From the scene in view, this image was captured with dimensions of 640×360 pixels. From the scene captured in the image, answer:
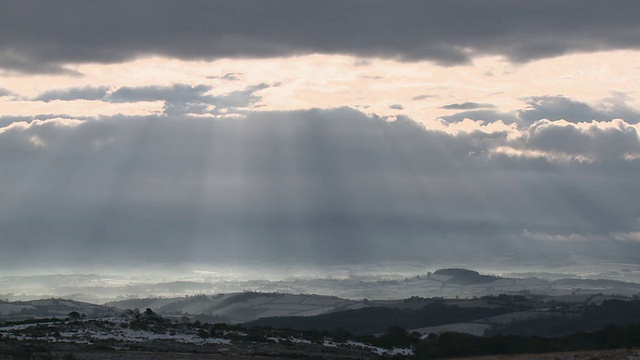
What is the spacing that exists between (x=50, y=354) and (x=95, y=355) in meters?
5.10

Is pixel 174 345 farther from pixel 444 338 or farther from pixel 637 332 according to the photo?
pixel 637 332

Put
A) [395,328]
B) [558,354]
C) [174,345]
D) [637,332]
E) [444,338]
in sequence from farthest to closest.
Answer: [395,328]
[444,338]
[637,332]
[174,345]
[558,354]

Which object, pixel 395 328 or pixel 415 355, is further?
pixel 395 328

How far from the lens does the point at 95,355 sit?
10388cm

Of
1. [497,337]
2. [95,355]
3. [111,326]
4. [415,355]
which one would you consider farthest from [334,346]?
[95,355]

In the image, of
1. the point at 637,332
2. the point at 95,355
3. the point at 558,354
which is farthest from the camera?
the point at 637,332

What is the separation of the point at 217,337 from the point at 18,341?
31417 millimetres

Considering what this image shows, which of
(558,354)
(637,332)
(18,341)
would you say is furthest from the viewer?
(637,332)

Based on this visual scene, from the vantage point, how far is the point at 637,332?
12762cm

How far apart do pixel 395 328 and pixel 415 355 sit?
158 ft

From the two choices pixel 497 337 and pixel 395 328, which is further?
pixel 395 328

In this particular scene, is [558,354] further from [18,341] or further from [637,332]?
[18,341]

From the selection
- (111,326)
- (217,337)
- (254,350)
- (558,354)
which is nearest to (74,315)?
(111,326)

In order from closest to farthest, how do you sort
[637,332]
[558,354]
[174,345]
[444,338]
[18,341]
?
1. [558,354]
2. [18,341]
3. [174,345]
4. [637,332]
5. [444,338]
